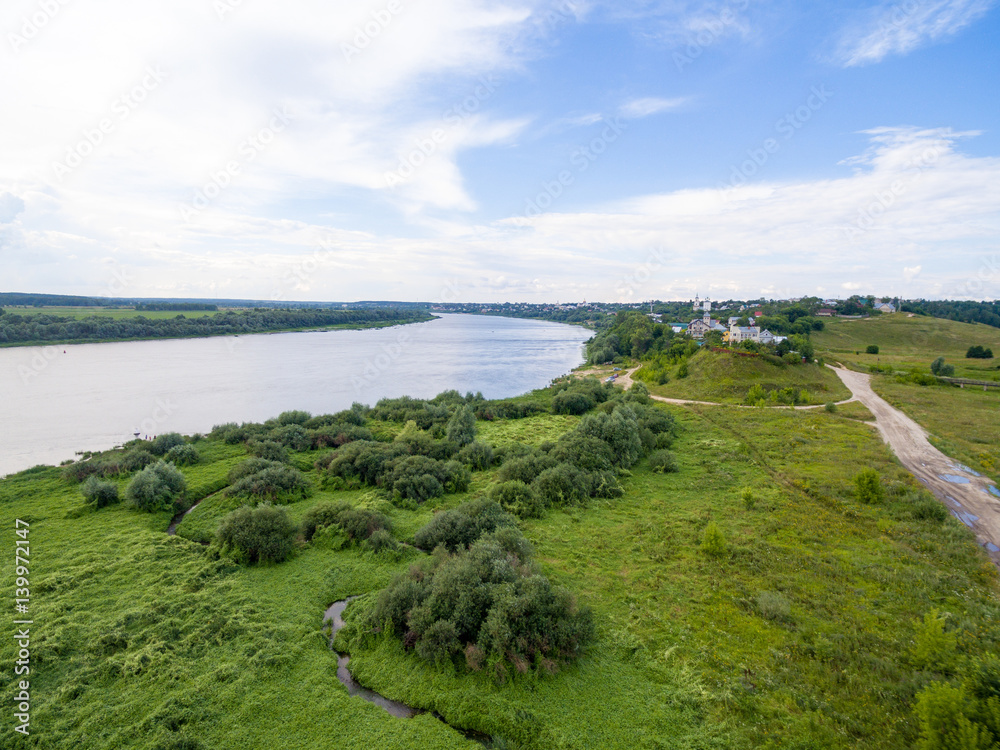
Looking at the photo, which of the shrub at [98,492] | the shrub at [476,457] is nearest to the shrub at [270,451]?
the shrub at [98,492]

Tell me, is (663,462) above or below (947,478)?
below

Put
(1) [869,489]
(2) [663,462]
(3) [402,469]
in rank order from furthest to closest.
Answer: (2) [663,462], (3) [402,469], (1) [869,489]

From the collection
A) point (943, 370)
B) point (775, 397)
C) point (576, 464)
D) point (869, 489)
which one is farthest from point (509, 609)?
point (943, 370)

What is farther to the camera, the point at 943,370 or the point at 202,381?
the point at 202,381

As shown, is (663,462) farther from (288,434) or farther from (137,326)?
(137,326)

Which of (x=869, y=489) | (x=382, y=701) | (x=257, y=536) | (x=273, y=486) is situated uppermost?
(x=257, y=536)

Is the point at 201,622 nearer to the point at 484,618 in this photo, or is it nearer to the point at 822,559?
the point at 484,618
